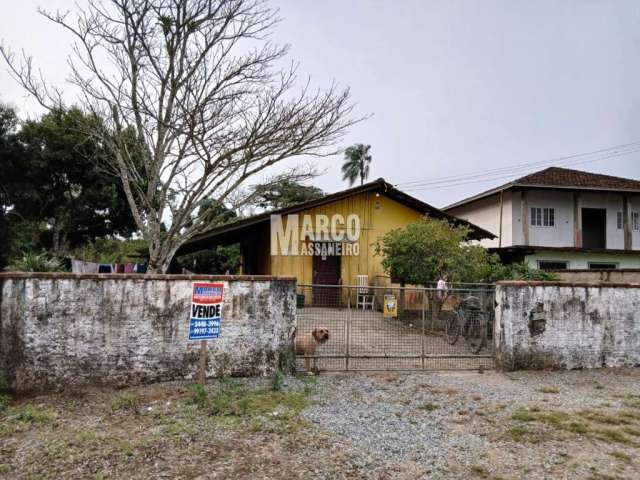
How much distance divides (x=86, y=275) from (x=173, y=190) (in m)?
7.24

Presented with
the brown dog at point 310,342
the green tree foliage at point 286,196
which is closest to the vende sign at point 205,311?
the brown dog at point 310,342

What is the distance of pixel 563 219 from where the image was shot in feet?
69.5

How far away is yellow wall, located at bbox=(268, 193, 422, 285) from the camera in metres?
15.4

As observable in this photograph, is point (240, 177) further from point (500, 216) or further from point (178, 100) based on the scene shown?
point (500, 216)

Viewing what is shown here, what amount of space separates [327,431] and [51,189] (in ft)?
64.6

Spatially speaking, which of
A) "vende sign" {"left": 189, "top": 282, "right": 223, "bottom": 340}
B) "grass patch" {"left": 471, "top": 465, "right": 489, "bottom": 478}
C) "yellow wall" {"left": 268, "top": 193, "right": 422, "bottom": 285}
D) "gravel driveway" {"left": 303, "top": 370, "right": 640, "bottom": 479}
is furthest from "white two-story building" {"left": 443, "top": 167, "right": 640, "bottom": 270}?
"grass patch" {"left": 471, "top": 465, "right": 489, "bottom": 478}

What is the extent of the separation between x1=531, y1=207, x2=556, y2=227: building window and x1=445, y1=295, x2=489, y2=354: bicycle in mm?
14427

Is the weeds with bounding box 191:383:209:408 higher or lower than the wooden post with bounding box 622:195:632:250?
lower

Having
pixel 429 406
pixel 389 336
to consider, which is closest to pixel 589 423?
pixel 429 406

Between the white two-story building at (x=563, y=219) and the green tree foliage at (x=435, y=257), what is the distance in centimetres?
956

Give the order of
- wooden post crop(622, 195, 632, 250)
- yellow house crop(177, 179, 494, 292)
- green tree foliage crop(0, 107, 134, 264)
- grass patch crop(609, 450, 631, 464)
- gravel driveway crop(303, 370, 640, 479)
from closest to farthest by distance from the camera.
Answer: gravel driveway crop(303, 370, 640, 479), grass patch crop(609, 450, 631, 464), yellow house crop(177, 179, 494, 292), green tree foliage crop(0, 107, 134, 264), wooden post crop(622, 195, 632, 250)

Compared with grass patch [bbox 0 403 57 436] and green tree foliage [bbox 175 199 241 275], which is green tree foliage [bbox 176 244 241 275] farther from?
grass patch [bbox 0 403 57 436]

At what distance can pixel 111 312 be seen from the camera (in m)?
5.86

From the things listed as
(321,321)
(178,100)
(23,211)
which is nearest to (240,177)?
(178,100)
